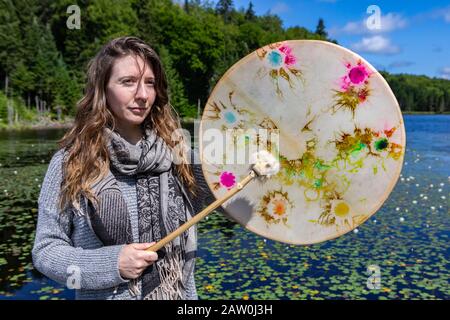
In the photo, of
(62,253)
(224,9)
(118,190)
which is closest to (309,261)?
(118,190)

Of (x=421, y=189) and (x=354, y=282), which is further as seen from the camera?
(x=421, y=189)

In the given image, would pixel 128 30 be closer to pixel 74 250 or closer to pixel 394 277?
pixel 394 277

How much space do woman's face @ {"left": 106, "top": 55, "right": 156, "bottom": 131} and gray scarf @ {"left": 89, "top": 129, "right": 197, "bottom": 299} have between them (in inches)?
3.8

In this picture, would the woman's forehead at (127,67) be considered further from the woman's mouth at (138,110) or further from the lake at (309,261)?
the lake at (309,261)

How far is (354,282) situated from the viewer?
5348 mm

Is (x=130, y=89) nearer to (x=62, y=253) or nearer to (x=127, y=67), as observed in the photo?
(x=127, y=67)

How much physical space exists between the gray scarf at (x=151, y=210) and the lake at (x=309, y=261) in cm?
340

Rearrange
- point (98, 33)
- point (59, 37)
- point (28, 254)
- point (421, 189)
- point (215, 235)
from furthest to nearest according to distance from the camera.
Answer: point (59, 37) < point (98, 33) < point (421, 189) < point (215, 235) < point (28, 254)

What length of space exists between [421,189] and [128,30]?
126 ft

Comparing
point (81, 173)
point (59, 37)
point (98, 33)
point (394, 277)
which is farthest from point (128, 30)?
point (81, 173)

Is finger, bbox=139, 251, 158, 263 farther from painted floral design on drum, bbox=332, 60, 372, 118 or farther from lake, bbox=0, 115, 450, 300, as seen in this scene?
lake, bbox=0, 115, 450, 300

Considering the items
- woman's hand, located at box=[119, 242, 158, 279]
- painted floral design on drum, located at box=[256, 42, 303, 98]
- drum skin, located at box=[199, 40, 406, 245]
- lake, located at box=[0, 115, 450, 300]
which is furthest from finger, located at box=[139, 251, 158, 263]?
lake, located at box=[0, 115, 450, 300]

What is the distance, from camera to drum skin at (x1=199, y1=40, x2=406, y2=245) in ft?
6.32
